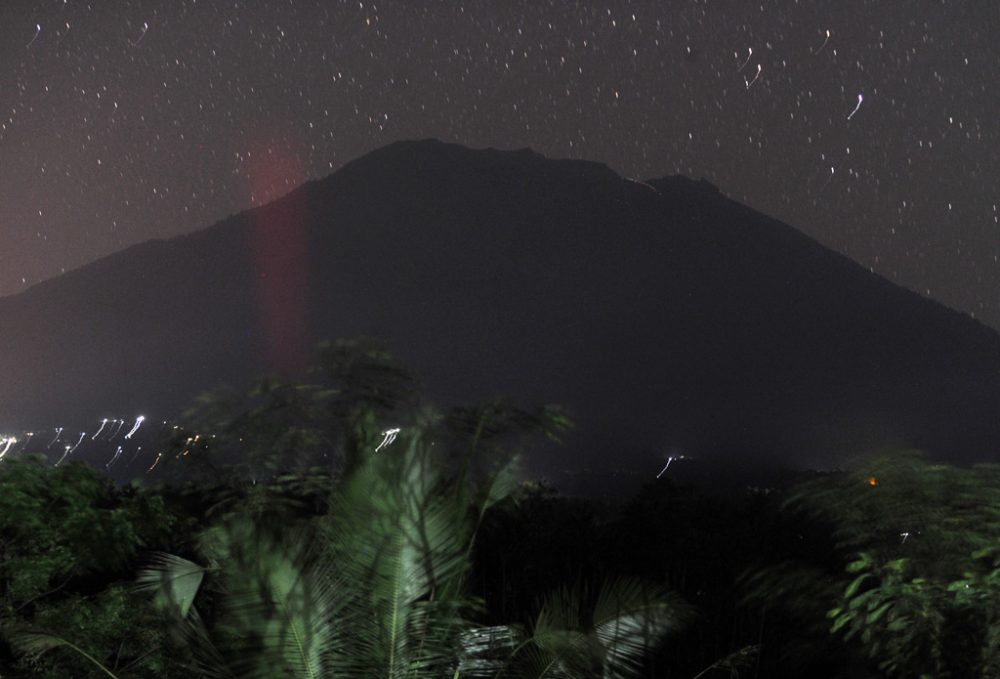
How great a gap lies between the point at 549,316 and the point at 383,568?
14180cm

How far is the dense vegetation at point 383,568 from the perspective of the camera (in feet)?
15.3

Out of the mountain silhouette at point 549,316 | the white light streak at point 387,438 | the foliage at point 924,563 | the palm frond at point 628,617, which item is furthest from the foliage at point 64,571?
the mountain silhouette at point 549,316

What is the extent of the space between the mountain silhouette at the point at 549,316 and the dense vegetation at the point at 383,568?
9363 cm

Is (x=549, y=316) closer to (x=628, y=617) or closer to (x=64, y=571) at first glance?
(x=64, y=571)

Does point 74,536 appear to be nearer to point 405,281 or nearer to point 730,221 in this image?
point 405,281

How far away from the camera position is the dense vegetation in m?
4.66

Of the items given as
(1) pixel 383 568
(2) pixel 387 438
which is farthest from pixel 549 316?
(1) pixel 383 568

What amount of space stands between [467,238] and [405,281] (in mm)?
21033

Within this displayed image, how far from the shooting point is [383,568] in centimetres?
461

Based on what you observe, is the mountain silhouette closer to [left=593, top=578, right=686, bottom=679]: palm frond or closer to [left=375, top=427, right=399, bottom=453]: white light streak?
[left=375, top=427, right=399, bottom=453]: white light streak

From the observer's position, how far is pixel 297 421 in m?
8.41

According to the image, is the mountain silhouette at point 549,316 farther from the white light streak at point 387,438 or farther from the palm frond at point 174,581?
the white light streak at point 387,438

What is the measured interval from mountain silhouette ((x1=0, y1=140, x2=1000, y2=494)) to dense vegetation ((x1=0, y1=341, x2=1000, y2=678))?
93632 mm

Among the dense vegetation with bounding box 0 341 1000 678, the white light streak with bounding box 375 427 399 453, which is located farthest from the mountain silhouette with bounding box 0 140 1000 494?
the white light streak with bounding box 375 427 399 453
